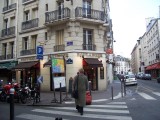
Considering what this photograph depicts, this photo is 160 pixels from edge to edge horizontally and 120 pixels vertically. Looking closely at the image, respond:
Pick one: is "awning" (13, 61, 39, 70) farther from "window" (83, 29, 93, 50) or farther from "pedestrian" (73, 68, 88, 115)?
"pedestrian" (73, 68, 88, 115)

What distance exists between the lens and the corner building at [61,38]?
20438mm

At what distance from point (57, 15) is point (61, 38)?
224cm

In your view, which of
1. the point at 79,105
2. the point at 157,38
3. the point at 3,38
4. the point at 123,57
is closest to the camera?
the point at 79,105

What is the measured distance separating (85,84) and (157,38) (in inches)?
1658

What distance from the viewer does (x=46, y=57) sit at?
21984 millimetres

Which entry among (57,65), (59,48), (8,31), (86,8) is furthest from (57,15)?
(57,65)

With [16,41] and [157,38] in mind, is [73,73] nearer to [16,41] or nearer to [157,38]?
[16,41]

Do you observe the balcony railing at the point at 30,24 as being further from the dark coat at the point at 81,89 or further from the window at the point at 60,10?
the dark coat at the point at 81,89

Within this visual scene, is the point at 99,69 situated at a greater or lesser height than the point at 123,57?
lesser

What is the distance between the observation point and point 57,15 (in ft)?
70.0

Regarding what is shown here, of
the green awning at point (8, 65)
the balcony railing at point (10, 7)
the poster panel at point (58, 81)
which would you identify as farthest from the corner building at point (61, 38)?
the poster panel at point (58, 81)

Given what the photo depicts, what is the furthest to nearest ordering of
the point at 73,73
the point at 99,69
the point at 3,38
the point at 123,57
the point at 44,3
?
1. the point at 123,57
2. the point at 3,38
3. the point at 44,3
4. the point at 99,69
5. the point at 73,73

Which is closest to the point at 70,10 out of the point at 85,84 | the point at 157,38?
the point at 85,84

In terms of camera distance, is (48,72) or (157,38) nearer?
(48,72)
